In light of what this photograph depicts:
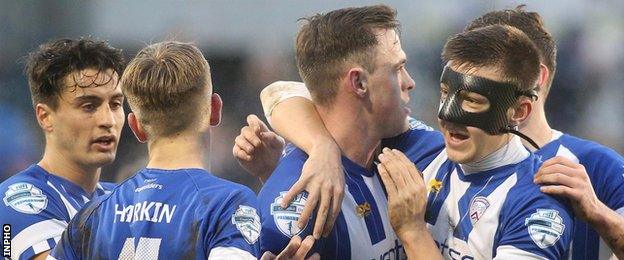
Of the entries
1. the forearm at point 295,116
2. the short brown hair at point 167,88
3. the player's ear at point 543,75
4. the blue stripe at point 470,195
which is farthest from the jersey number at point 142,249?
the player's ear at point 543,75

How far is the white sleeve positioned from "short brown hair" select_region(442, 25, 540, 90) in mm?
779

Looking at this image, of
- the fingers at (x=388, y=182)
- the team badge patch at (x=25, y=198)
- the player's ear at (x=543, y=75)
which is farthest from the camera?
the team badge patch at (x=25, y=198)

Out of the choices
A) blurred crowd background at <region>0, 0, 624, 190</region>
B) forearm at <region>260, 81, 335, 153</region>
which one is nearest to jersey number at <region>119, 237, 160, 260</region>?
forearm at <region>260, 81, 335, 153</region>

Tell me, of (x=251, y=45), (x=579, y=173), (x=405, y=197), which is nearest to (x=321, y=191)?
(x=405, y=197)

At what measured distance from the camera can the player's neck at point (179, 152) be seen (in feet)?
12.5

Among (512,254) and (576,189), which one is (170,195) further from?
(576,189)

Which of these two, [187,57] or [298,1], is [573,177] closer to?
[187,57]

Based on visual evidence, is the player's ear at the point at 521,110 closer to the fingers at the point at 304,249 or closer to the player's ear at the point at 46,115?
the fingers at the point at 304,249

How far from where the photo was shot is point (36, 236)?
176 inches

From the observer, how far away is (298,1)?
36.4ft

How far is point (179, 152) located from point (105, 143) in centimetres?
128

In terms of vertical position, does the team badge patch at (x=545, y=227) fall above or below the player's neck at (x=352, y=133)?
below

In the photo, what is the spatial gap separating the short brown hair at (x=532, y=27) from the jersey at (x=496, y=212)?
2.04ft

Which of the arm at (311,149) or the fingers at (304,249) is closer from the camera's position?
the fingers at (304,249)
